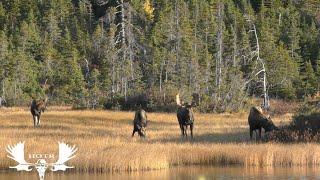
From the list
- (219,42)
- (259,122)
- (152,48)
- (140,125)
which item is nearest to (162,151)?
(140,125)

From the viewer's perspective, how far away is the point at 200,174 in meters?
20.2

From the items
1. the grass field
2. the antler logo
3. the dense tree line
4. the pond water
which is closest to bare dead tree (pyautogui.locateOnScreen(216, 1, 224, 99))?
the dense tree line

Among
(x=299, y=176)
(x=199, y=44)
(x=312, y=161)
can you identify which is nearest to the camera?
(x=299, y=176)

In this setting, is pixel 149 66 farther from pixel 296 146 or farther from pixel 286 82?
pixel 296 146

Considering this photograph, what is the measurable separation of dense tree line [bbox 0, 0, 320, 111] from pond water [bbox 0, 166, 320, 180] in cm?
4020

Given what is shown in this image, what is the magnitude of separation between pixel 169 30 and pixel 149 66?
10.5m

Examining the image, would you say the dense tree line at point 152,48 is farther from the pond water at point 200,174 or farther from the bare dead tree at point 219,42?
the pond water at point 200,174

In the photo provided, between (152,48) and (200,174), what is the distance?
80122 millimetres

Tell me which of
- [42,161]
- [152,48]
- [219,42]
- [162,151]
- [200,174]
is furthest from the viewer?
A: [152,48]

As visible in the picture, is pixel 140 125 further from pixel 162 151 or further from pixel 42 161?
pixel 42 161

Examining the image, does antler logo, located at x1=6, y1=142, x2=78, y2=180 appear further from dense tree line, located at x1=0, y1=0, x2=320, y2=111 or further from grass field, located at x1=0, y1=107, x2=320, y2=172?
dense tree line, located at x1=0, y1=0, x2=320, y2=111

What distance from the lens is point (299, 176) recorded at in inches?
758

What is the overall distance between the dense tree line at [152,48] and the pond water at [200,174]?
4020 centimetres

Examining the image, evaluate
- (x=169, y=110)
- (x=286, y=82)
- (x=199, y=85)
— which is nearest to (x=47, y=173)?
(x=169, y=110)
